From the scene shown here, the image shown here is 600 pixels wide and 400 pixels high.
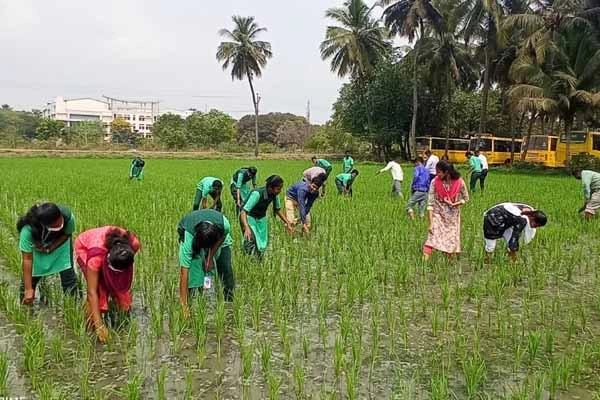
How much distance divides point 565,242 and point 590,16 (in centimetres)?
1780

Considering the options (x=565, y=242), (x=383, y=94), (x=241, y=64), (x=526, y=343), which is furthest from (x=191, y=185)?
(x=241, y=64)

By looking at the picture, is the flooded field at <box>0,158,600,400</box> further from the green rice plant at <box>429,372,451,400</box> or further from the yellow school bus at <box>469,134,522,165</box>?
the yellow school bus at <box>469,134,522,165</box>

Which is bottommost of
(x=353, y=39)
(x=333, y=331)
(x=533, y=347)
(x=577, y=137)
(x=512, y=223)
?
(x=333, y=331)

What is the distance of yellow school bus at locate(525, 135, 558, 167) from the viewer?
24094 mm

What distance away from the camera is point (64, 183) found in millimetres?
13906

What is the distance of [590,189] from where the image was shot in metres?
8.24

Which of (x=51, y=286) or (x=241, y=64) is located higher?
(x=241, y=64)

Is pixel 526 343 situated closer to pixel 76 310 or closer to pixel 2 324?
pixel 76 310

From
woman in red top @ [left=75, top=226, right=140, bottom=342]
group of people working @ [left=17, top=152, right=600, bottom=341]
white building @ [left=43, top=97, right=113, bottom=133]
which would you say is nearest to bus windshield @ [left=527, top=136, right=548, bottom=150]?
group of people working @ [left=17, top=152, right=600, bottom=341]

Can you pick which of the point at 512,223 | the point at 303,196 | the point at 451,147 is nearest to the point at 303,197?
the point at 303,196

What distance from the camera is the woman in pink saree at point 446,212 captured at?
566cm

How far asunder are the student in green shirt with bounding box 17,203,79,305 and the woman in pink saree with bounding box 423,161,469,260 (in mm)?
3463

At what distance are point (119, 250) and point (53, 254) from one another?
1062 millimetres

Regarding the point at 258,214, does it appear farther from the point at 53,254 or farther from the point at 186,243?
the point at 53,254
